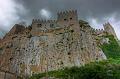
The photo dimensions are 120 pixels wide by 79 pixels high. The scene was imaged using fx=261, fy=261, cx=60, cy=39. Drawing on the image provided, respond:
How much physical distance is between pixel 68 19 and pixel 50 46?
7742 millimetres

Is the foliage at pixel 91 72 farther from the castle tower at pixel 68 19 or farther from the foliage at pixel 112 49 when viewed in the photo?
the castle tower at pixel 68 19

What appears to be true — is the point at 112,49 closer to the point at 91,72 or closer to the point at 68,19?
the point at 68,19

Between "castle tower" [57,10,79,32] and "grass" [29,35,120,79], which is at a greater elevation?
"castle tower" [57,10,79,32]

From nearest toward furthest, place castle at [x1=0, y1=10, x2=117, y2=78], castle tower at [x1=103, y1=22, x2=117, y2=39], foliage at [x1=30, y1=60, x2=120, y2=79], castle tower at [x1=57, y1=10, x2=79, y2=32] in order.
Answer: foliage at [x1=30, y1=60, x2=120, y2=79] → castle at [x1=0, y1=10, x2=117, y2=78] → castle tower at [x1=57, y1=10, x2=79, y2=32] → castle tower at [x1=103, y1=22, x2=117, y2=39]

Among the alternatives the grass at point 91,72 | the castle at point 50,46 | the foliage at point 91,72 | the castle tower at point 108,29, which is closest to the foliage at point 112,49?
the castle at point 50,46

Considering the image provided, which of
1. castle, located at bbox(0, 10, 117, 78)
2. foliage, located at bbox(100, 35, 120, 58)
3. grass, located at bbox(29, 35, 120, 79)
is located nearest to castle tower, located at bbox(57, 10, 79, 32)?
castle, located at bbox(0, 10, 117, 78)

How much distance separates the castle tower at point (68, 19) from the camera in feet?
193

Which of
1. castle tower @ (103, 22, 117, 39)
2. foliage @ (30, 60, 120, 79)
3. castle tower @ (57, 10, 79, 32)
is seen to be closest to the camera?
foliage @ (30, 60, 120, 79)

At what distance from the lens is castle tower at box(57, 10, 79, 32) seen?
58781 mm

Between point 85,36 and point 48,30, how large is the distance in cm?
860

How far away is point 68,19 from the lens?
59.8 m

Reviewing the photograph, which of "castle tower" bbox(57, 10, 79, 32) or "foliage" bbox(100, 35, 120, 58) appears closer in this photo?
"castle tower" bbox(57, 10, 79, 32)

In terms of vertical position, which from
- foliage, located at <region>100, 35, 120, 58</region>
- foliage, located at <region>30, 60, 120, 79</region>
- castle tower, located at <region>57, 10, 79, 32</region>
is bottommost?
foliage, located at <region>30, 60, 120, 79</region>

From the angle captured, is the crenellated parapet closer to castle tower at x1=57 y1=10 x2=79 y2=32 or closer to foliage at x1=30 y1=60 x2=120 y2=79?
castle tower at x1=57 y1=10 x2=79 y2=32
